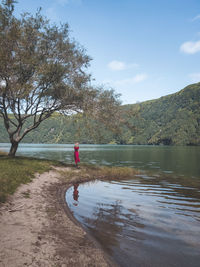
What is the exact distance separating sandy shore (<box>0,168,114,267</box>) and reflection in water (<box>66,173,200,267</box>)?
847mm

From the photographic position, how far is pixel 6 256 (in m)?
4.96

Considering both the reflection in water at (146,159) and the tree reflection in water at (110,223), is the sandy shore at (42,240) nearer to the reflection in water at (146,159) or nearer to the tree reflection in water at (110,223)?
the tree reflection in water at (110,223)

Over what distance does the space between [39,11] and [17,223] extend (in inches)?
1032

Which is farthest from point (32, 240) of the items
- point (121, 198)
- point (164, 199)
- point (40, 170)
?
point (40, 170)

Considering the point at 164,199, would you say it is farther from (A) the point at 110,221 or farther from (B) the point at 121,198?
(A) the point at 110,221

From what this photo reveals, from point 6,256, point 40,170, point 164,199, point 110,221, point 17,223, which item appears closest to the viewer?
point 6,256

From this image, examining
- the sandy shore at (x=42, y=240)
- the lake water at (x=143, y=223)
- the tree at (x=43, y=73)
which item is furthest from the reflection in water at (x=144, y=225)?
the tree at (x=43, y=73)

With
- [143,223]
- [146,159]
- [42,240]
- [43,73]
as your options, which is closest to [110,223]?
[143,223]

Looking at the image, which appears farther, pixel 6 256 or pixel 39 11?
pixel 39 11

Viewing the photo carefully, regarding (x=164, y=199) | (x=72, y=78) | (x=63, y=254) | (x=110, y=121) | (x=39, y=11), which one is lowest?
(x=164, y=199)

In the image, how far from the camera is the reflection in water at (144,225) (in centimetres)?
617

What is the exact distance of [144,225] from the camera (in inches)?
345

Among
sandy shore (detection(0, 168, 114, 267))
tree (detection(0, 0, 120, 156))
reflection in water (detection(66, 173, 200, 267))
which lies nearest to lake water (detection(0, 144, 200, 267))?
reflection in water (detection(66, 173, 200, 267))

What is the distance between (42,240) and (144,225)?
4.66 metres
